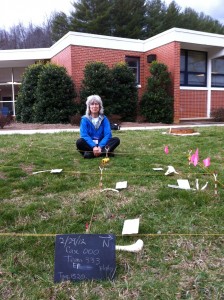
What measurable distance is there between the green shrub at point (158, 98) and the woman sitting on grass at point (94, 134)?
661cm

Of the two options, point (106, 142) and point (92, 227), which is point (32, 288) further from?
point (106, 142)

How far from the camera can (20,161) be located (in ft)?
14.2

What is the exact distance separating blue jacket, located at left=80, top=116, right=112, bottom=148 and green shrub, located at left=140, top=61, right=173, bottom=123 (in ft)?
21.7

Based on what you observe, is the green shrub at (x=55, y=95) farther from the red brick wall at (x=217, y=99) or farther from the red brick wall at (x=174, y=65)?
the red brick wall at (x=217, y=99)

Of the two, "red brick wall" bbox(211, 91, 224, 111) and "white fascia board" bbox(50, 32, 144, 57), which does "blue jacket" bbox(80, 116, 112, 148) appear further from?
"red brick wall" bbox(211, 91, 224, 111)

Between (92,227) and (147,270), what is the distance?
615 millimetres

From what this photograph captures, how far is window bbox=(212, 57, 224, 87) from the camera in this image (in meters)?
13.5

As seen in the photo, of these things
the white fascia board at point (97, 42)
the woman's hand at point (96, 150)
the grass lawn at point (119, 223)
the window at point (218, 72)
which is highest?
the white fascia board at point (97, 42)

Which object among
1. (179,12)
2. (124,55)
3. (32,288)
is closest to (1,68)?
(124,55)

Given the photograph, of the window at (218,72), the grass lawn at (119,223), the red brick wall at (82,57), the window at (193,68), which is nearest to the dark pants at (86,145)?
the grass lawn at (119,223)

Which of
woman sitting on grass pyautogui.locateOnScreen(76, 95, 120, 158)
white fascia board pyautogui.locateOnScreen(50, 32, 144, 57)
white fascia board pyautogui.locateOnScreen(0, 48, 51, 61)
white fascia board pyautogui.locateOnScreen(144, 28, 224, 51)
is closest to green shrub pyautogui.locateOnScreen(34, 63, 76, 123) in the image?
white fascia board pyautogui.locateOnScreen(50, 32, 144, 57)

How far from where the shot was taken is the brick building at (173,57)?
1130 cm

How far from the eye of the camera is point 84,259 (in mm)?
1659

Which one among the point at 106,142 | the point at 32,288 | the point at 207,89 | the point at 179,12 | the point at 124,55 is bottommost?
the point at 32,288
